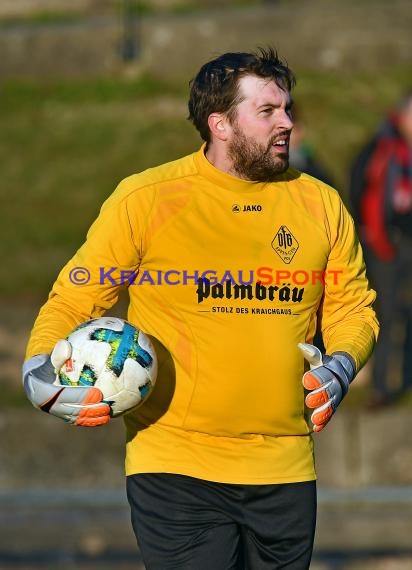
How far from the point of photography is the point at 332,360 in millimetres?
4715

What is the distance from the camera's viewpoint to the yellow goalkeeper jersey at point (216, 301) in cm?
491

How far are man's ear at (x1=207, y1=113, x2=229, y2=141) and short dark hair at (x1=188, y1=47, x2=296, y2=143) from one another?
2cm

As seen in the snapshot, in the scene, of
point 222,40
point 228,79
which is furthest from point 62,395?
point 222,40

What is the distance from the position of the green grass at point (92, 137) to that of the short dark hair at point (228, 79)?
278 inches

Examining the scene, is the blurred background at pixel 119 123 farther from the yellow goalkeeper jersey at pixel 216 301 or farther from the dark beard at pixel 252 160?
the dark beard at pixel 252 160

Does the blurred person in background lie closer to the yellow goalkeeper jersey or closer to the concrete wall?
the yellow goalkeeper jersey

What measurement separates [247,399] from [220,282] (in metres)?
0.43

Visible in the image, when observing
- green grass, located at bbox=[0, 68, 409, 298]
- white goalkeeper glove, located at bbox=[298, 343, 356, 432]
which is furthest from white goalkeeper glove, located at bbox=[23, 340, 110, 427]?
green grass, located at bbox=[0, 68, 409, 298]

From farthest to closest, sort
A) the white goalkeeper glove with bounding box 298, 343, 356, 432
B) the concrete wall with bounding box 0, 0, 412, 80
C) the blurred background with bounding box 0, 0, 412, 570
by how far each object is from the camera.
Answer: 1. the concrete wall with bounding box 0, 0, 412, 80
2. the blurred background with bounding box 0, 0, 412, 570
3. the white goalkeeper glove with bounding box 298, 343, 356, 432

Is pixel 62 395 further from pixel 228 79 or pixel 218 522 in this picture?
pixel 228 79

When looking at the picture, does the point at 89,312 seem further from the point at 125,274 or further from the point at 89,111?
the point at 89,111

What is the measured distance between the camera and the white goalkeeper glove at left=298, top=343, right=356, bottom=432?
15.0 feet

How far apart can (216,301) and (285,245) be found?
0.32m

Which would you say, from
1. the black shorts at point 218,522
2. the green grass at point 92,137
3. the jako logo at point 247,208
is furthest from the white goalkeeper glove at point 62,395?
the green grass at point 92,137
